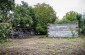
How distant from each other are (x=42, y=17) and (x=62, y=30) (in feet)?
24.7

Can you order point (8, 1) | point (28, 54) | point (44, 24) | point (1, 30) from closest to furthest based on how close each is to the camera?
point (1, 30), point (8, 1), point (28, 54), point (44, 24)

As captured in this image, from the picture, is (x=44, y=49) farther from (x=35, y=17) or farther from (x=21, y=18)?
(x=35, y=17)

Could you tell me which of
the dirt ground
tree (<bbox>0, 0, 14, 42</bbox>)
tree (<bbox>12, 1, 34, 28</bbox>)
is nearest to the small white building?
tree (<bbox>12, 1, 34, 28</bbox>)

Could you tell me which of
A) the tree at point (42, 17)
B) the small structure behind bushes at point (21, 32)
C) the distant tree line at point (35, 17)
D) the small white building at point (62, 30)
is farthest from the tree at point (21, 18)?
the small white building at point (62, 30)

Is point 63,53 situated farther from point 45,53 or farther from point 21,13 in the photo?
point 21,13

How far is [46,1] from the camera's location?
39.1 m

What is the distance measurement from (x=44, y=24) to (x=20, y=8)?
6331 millimetres

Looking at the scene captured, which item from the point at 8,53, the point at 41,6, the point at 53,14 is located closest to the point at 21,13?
the point at 41,6

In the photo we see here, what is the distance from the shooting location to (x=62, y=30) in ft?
90.3

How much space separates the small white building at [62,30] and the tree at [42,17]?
4893 millimetres

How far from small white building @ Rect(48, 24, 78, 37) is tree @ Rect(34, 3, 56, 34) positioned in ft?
16.1

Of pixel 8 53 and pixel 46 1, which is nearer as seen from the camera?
pixel 8 53

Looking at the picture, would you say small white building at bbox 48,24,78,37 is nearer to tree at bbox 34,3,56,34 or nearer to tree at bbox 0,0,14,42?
tree at bbox 34,3,56,34

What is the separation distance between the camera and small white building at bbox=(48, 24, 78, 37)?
27041 mm
